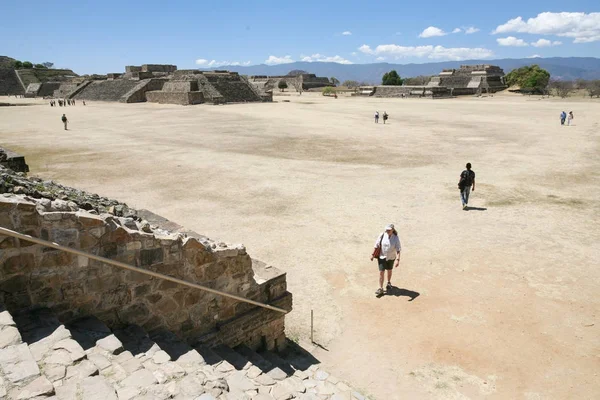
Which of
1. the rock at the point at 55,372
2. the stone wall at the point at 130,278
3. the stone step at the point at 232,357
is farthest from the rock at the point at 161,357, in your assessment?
the stone step at the point at 232,357

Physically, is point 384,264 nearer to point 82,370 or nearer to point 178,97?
point 82,370

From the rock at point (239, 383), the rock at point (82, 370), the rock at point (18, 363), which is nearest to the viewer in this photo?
the rock at point (18, 363)

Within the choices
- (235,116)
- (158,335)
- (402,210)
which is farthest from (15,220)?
(235,116)

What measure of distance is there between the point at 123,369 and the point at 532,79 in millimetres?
78709

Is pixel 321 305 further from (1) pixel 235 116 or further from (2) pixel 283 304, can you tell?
(1) pixel 235 116

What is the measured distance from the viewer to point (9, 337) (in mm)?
3309

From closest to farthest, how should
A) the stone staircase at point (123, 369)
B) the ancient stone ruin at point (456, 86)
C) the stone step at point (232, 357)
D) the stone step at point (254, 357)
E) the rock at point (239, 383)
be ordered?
the stone staircase at point (123, 369), the rock at point (239, 383), the stone step at point (232, 357), the stone step at point (254, 357), the ancient stone ruin at point (456, 86)

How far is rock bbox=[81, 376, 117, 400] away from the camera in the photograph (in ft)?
10.0

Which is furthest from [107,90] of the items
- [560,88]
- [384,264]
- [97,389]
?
[560,88]

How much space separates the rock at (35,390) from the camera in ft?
9.25

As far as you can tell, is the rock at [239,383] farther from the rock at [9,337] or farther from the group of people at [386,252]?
the group of people at [386,252]

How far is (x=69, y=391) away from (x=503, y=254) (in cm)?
806

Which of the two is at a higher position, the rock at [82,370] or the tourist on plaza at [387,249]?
the rock at [82,370]

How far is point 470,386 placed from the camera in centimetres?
510
